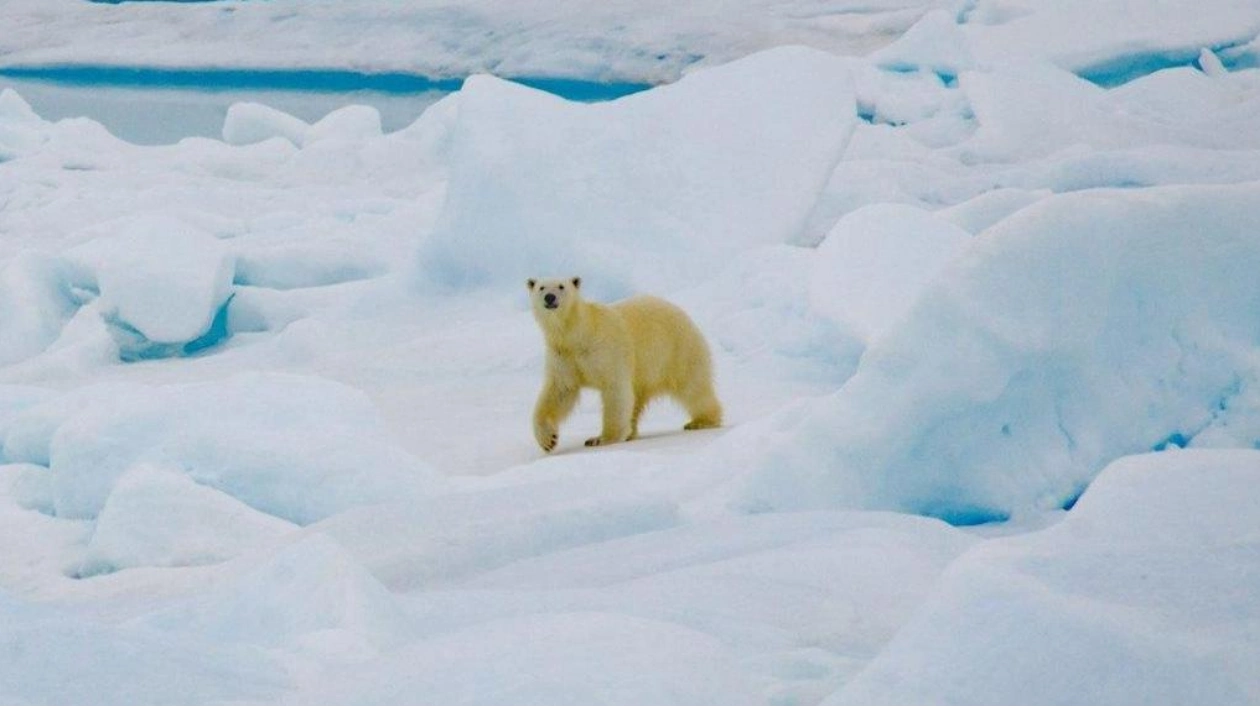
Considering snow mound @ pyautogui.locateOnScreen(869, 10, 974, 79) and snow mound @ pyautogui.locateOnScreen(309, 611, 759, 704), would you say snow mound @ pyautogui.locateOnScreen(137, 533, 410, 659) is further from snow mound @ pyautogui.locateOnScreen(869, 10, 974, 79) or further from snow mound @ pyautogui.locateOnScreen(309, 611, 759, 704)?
snow mound @ pyautogui.locateOnScreen(869, 10, 974, 79)

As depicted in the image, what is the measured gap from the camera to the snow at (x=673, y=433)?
1.48m

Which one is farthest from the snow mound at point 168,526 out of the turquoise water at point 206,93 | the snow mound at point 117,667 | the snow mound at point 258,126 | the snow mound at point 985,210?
the turquoise water at point 206,93

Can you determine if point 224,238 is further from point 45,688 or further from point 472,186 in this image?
point 45,688

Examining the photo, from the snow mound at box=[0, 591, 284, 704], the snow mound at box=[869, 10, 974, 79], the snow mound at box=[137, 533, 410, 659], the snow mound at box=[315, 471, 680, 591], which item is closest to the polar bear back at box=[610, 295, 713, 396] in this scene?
the snow mound at box=[315, 471, 680, 591]

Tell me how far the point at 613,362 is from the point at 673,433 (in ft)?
1.09

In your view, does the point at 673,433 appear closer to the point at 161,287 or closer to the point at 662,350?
the point at 662,350

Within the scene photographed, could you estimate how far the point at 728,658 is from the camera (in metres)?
1.54

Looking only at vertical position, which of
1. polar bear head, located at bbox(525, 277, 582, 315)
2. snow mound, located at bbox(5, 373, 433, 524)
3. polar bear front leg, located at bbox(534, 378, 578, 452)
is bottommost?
polar bear front leg, located at bbox(534, 378, 578, 452)

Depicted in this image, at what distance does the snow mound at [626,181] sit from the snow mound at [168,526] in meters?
3.37

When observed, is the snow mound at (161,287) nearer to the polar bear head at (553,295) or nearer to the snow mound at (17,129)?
the polar bear head at (553,295)

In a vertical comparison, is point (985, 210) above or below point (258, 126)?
above

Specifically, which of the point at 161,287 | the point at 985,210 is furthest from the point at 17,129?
the point at 985,210

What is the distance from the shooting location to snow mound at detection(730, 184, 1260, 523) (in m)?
2.56

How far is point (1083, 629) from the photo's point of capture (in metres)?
1.35
